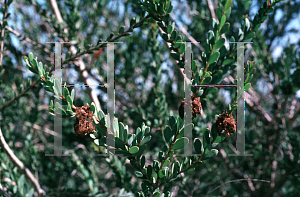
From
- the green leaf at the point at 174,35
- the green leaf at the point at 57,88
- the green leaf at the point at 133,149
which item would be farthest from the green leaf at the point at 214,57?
the green leaf at the point at 57,88

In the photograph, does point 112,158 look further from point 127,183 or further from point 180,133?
point 180,133

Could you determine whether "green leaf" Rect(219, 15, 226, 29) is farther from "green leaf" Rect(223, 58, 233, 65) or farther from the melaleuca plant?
"green leaf" Rect(223, 58, 233, 65)

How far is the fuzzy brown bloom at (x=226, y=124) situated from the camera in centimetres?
72

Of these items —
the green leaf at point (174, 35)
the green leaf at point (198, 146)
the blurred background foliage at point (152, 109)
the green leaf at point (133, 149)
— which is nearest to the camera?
the green leaf at point (133, 149)

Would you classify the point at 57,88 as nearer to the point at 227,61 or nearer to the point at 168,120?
the point at 168,120

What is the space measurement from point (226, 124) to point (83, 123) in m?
0.41

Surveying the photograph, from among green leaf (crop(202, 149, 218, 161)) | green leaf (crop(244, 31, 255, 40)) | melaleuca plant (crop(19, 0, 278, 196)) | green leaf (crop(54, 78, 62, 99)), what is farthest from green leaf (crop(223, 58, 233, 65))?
green leaf (crop(54, 78, 62, 99))

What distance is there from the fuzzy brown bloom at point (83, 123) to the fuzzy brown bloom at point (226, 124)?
375mm

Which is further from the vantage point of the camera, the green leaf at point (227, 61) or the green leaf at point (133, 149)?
the green leaf at point (227, 61)

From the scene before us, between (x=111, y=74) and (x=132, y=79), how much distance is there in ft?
3.12

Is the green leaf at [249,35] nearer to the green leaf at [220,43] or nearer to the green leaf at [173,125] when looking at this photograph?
the green leaf at [220,43]

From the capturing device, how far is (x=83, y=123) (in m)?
0.68

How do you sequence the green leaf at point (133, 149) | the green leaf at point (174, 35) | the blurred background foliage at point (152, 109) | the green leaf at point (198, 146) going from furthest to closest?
the blurred background foliage at point (152, 109) → the green leaf at point (174, 35) → the green leaf at point (198, 146) → the green leaf at point (133, 149)

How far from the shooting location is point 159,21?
85 centimetres
